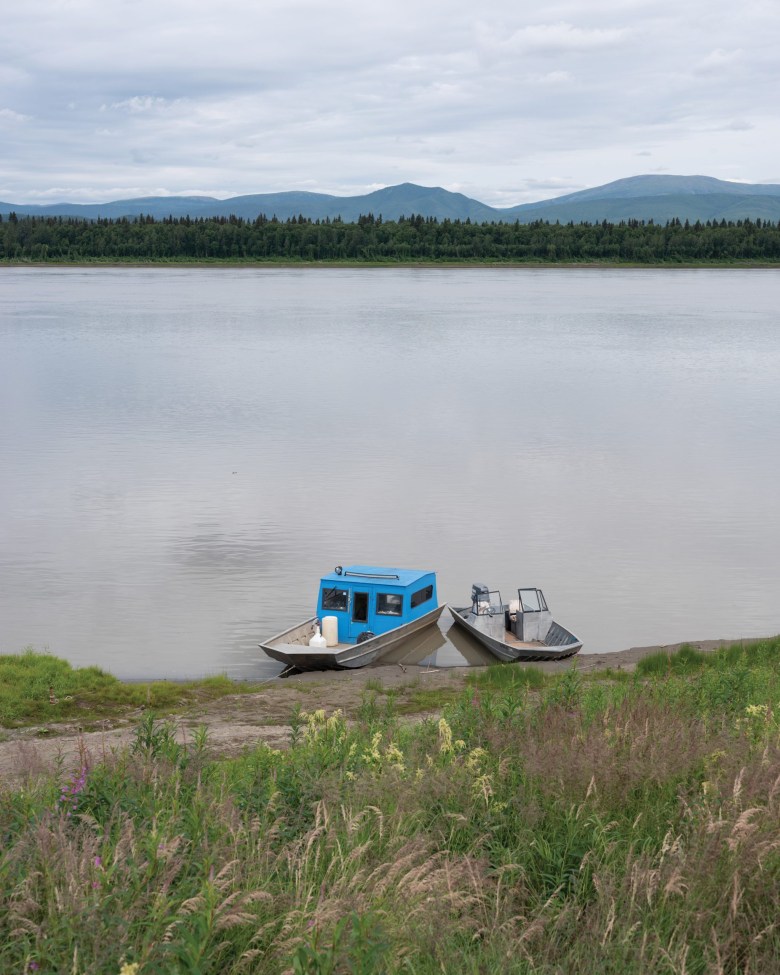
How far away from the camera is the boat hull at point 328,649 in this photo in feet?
77.5

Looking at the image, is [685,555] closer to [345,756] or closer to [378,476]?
[378,476]

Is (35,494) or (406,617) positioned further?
A: (35,494)

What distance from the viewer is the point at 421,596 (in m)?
26.2

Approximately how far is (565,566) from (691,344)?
68.2 metres

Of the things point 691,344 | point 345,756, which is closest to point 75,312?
point 691,344

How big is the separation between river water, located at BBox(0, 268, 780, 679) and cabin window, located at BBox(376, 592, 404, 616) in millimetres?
1879

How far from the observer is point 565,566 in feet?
102

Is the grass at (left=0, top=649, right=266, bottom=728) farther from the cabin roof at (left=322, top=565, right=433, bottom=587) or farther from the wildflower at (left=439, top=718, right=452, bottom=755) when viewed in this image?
the wildflower at (left=439, top=718, right=452, bottom=755)

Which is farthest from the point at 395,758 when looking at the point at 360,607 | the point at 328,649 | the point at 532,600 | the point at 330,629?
the point at 532,600

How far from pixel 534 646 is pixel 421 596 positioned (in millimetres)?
2950

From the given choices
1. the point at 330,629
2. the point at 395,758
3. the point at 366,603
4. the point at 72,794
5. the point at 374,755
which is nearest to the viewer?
the point at 72,794

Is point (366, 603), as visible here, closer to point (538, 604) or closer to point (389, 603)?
point (389, 603)

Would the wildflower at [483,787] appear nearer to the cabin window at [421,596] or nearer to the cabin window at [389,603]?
the cabin window at [389,603]

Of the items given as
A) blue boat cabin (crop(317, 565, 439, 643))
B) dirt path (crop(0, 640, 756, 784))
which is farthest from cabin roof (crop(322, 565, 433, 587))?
dirt path (crop(0, 640, 756, 784))
